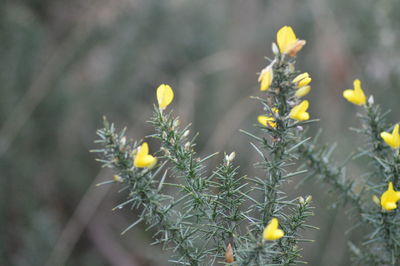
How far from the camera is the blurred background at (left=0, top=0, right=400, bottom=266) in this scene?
1.83 metres

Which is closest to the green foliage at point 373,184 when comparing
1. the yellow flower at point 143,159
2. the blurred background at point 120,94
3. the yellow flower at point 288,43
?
the yellow flower at point 288,43

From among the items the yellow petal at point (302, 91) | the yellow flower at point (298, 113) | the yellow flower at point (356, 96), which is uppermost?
the yellow flower at point (356, 96)

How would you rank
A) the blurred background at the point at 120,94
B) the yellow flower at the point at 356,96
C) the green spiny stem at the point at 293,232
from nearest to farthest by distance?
1. the green spiny stem at the point at 293,232
2. the yellow flower at the point at 356,96
3. the blurred background at the point at 120,94

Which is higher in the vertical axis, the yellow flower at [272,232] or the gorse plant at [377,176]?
the gorse plant at [377,176]

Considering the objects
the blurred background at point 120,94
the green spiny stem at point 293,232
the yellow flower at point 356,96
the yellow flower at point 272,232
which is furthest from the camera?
the blurred background at point 120,94

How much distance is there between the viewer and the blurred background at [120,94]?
183 centimetres

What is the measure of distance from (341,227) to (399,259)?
2.88 ft

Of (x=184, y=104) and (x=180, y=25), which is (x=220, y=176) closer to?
(x=184, y=104)

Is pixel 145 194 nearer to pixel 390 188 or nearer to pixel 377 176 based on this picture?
pixel 390 188

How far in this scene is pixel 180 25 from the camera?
2.62 metres

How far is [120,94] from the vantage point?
2252 mm

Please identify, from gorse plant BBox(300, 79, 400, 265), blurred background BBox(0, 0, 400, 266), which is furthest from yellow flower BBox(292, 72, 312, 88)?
blurred background BBox(0, 0, 400, 266)

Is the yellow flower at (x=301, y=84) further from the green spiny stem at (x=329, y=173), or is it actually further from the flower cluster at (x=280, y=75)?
the green spiny stem at (x=329, y=173)

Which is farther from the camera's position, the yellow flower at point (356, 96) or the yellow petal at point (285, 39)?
the yellow flower at point (356, 96)
